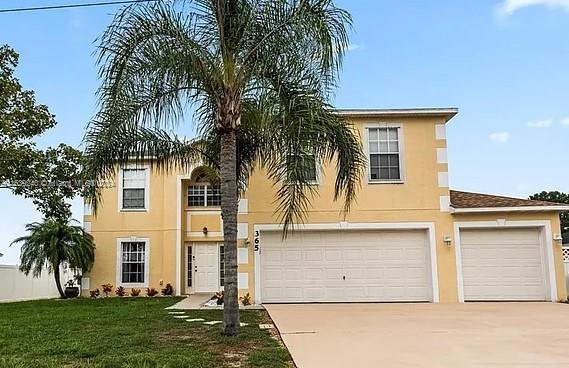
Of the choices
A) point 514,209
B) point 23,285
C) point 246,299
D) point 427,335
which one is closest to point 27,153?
point 23,285

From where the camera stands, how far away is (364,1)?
1112 centimetres

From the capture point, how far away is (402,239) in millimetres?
15414

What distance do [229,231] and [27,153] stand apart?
10861 mm

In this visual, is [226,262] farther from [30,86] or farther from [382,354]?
[30,86]

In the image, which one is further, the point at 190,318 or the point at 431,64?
the point at 431,64

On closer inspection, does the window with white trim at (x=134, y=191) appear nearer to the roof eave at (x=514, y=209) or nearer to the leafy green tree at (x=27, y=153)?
the leafy green tree at (x=27, y=153)

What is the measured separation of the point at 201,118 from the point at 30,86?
9.78 m

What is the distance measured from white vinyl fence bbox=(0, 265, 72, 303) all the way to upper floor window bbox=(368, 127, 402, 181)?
12.7 metres

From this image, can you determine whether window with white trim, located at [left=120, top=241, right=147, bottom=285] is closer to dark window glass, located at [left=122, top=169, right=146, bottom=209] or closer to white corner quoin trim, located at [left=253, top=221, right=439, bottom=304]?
dark window glass, located at [left=122, top=169, right=146, bottom=209]

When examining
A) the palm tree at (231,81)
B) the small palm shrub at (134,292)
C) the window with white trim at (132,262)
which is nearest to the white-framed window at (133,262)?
the window with white trim at (132,262)

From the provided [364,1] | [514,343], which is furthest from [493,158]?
[514,343]

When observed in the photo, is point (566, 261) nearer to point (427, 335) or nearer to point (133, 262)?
point (427, 335)

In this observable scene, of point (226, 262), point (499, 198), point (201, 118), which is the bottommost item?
point (226, 262)

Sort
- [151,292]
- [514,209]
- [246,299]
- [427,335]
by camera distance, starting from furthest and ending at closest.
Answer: [151,292]
[514,209]
[246,299]
[427,335]
